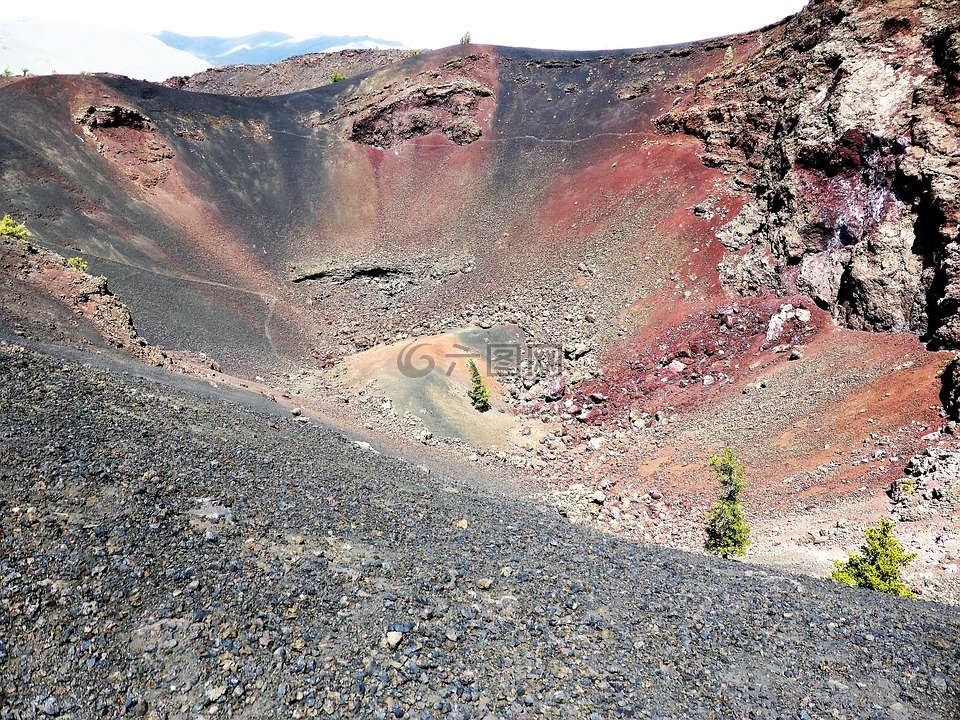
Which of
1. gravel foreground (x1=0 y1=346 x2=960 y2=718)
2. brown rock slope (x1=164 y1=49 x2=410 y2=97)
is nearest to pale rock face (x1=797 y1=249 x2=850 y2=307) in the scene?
gravel foreground (x1=0 y1=346 x2=960 y2=718)

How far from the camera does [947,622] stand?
26.4 ft

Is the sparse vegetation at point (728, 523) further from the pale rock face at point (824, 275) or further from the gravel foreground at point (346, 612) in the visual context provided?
the pale rock face at point (824, 275)

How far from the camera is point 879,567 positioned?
10.3 meters

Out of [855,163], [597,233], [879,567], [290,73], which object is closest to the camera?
[879,567]

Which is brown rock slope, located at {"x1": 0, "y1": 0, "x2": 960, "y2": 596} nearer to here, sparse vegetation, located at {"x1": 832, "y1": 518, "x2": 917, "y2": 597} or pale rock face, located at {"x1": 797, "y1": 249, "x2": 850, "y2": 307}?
pale rock face, located at {"x1": 797, "y1": 249, "x2": 850, "y2": 307}

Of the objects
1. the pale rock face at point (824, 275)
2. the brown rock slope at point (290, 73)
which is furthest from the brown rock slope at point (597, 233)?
the brown rock slope at point (290, 73)

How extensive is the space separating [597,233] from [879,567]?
2175 cm

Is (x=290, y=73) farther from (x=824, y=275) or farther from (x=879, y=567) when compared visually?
(x=879, y=567)

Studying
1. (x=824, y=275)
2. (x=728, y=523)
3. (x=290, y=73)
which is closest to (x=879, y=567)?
(x=728, y=523)

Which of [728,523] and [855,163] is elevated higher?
[855,163]

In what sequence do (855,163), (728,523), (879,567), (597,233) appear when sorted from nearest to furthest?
1. (879,567)
2. (728,523)
3. (855,163)
4. (597,233)

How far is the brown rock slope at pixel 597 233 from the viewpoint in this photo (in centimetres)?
1833

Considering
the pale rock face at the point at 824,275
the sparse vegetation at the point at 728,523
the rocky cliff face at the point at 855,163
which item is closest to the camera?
the sparse vegetation at the point at 728,523

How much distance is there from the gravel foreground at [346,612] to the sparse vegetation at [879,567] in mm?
933
